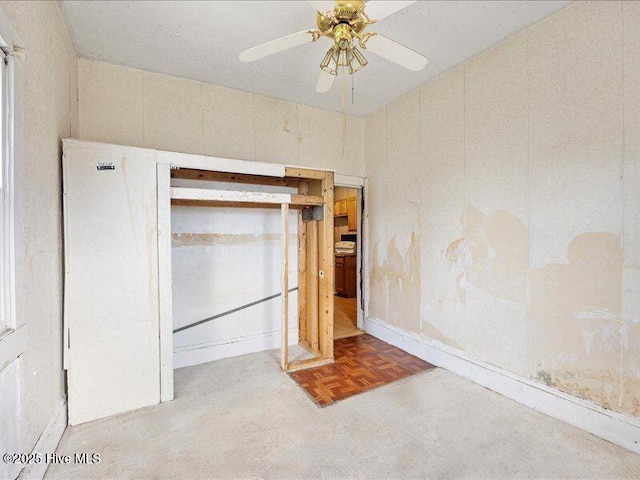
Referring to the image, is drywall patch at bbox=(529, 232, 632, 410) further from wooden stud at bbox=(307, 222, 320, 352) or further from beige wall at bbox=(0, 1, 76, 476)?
beige wall at bbox=(0, 1, 76, 476)

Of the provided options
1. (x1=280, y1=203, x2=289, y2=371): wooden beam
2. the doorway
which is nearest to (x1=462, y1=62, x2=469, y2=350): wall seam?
(x1=280, y1=203, x2=289, y2=371): wooden beam

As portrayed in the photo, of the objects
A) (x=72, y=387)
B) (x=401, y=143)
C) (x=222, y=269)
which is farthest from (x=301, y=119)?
(x=72, y=387)

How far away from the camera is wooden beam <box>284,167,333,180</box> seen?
2971mm

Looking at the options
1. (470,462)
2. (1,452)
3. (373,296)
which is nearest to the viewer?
(1,452)

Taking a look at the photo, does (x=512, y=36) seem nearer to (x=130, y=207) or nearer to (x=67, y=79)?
(x=130, y=207)

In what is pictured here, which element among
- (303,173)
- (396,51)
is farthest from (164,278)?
(396,51)

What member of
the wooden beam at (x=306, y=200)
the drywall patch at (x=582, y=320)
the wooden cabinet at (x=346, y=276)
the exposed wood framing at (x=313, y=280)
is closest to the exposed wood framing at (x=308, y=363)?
the exposed wood framing at (x=313, y=280)

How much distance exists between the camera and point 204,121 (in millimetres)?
3199

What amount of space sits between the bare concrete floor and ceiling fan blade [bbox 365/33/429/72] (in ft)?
7.89

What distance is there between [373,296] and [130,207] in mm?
2985

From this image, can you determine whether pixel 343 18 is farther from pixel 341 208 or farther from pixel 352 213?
pixel 341 208

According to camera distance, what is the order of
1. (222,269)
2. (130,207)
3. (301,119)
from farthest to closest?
1. (301,119)
2. (222,269)
3. (130,207)

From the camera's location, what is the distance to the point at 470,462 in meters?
1.79

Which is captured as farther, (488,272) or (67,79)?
(488,272)
